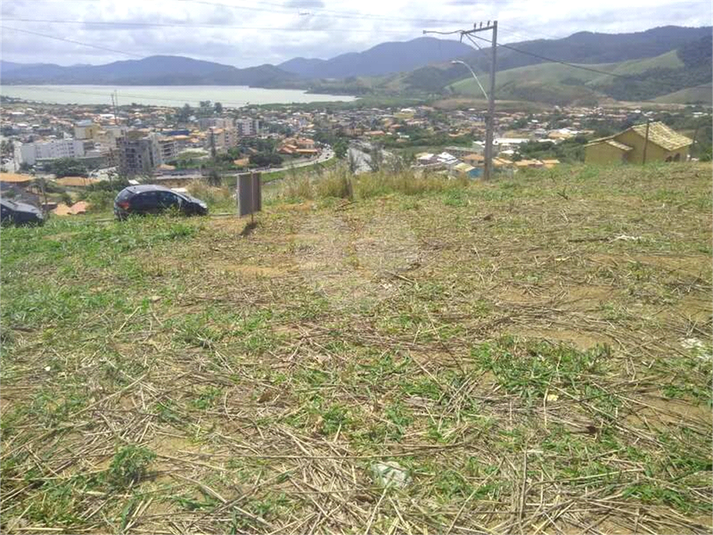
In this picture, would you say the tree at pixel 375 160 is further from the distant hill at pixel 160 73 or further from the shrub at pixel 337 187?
the distant hill at pixel 160 73

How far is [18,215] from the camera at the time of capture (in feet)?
33.6

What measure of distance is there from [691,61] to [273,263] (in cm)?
3815

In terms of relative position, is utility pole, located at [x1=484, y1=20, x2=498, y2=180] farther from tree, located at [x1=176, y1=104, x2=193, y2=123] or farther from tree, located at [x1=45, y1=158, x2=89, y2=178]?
tree, located at [x1=176, y1=104, x2=193, y2=123]

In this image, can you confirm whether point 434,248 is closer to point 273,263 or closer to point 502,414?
point 273,263

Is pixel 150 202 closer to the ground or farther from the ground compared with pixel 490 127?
closer to the ground

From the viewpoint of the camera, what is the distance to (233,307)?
12.8 feet

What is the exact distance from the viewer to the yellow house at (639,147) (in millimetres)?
14969

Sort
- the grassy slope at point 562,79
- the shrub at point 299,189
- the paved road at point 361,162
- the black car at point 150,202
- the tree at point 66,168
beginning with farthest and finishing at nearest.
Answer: the grassy slope at point 562,79
the tree at point 66,168
the paved road at point 361,162
the black car at point 150,202
the shrub at point 299,189

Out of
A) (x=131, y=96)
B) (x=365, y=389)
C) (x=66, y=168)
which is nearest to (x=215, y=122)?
(x=131, y=96)

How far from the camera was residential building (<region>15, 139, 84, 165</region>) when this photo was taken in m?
20.9

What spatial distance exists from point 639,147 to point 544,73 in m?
45.8

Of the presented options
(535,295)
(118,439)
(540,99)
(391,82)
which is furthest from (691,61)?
(118,439)

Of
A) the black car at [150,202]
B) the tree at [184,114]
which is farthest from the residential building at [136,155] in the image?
the tree at [184,114]

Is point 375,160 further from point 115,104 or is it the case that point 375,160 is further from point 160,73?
point 160,73
